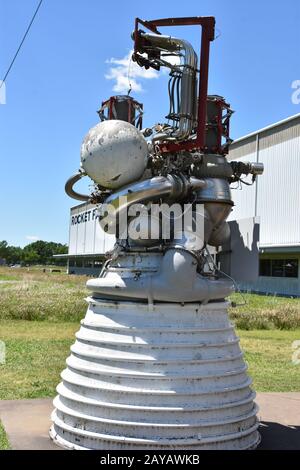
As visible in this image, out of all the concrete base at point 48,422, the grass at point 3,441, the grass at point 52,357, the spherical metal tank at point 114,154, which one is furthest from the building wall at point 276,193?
the spherical metal tank at point 114,154

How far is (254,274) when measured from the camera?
19.9 ft

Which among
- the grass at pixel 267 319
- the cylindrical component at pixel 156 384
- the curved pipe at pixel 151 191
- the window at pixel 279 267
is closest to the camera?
the cylindrical component at pixel 156 384

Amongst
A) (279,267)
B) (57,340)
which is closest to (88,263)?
(279,267)

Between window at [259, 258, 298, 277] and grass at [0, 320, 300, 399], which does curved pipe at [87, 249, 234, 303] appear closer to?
grass at [0, 320, 300, 399]

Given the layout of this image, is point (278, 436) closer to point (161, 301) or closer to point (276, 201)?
point (161, 301)

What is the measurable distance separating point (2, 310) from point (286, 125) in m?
20.5

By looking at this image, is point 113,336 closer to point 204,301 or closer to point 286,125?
point 204,301

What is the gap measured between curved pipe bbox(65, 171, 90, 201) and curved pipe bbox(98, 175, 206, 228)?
3.15 feet

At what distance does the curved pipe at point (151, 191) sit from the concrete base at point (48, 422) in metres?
2.20

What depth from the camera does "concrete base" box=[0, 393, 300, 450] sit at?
5.58 metres

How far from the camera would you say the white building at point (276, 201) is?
1248 inches

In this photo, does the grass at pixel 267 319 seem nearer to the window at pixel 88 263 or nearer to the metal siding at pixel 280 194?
the metal siding at pixel 280 194

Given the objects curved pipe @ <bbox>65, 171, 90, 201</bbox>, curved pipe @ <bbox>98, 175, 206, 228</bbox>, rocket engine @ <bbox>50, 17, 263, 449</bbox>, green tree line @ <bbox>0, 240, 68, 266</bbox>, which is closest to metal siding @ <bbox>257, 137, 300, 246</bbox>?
curved pipe @ <bbox>65, 171, 90, 201</bbox>
